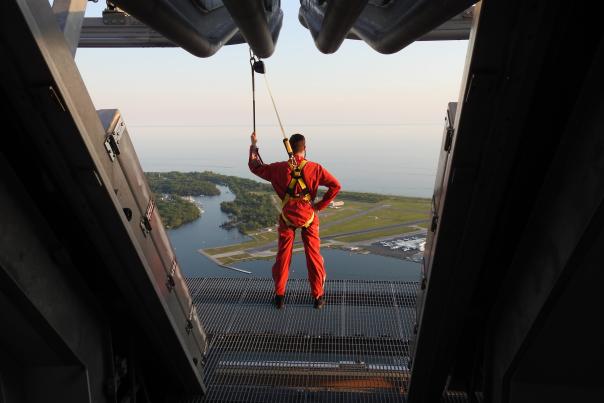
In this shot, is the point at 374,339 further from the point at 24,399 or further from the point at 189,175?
the point at 189,175

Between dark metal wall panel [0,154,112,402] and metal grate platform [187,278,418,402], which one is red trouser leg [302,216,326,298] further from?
dark metal wall panel [0,154,112,402]

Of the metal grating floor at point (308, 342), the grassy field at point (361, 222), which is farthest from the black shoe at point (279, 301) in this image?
the grassy field at point (361, 222)

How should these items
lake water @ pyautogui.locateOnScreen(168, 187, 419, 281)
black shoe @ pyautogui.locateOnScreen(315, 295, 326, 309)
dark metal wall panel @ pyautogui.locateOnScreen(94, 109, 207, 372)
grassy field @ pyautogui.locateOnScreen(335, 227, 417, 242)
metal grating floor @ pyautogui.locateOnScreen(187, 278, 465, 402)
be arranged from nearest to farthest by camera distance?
dark metal wall panel @ pyautogui.locateOnScreen(94, 109, 207, 372) < metal grating floor @ pyautogui.locateOnScreen(187, 278, 465, 402) < black shoe @ pyautogui.locateOnScreen(315, 295, 326, 309) < lake water @ pyautogui.locateOnScreen(168, 187, 419, 281) < grassy field @ pyautogui.locateOnScreen(335, 227, 417, 242)

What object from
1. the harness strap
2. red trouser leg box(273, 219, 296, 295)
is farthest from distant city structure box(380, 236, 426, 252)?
the harness strap

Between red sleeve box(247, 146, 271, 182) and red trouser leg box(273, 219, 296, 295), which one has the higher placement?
red sleeve box(247, 146, 271, 182)

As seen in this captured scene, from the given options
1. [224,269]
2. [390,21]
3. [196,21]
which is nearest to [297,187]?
[196,21]

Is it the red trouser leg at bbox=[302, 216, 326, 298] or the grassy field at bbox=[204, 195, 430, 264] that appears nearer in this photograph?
the red trouser leg at bbox=[302, 216, 326, 298]

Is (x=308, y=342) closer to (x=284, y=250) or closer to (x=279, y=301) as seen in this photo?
(x=279, y=301)

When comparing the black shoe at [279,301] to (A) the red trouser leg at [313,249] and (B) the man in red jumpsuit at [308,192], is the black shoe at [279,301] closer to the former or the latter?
(B) the man in red jumpsuit at [308,192]
